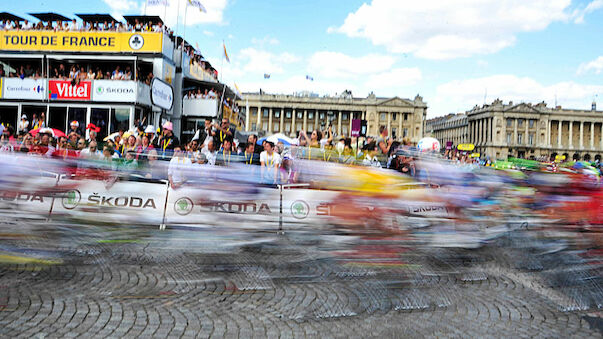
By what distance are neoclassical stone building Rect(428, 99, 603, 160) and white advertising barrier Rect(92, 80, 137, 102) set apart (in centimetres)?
13941

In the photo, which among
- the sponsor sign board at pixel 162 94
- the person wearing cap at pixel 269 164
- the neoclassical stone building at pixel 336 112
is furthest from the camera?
the neoclassical stone building at pixel 336 112

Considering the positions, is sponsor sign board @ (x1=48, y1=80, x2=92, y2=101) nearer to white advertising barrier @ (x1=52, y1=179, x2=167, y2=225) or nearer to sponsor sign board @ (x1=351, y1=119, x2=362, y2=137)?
sponsor sign board @ (x1=351, y1=119, x2=362, y2=137)

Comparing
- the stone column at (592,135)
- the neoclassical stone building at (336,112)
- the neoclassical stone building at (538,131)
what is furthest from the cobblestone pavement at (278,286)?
the stone column at (592,135)

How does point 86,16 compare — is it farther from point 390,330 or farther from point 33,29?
point 390,330

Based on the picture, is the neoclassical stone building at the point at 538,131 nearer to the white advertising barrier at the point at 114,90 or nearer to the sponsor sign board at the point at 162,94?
the sponsor sign board at the point at 162,94

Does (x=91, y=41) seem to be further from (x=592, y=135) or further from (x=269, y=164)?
(x=592, y=135)

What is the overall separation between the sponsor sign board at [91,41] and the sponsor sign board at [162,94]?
210 cm

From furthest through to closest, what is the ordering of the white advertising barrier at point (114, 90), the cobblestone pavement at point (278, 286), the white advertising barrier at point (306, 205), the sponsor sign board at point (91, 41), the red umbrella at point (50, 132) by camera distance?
the sponsor sign board at point (91, 41) → the white advertising barrier at point (114, 90) → the red umbrella at point (50, 132) → the white advertising barrier at point (306, 205) → the cobblestone pavement at point (278, 286)

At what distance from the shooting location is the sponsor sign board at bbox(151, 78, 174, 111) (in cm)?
2536

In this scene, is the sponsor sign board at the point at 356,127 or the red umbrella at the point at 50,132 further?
the sponsor sign board at the point at 356,127

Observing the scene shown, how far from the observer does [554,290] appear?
6.70 m

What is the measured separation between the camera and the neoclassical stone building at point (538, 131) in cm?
14975

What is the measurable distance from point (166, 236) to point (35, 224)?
212cm

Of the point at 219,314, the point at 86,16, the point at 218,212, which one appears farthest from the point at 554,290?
the point at 86,16
